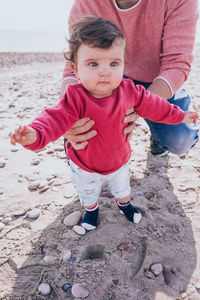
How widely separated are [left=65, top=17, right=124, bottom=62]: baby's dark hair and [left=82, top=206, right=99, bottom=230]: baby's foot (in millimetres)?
1332

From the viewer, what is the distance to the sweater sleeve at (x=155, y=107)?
1938mm

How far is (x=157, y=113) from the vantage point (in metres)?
1.97

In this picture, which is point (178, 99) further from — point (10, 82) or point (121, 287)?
point (10, 82)

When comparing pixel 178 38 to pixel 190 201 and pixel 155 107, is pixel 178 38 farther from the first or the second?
pixel 190 201

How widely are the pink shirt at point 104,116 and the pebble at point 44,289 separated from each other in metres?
0.85

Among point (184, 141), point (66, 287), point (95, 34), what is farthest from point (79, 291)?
point (184, 141)

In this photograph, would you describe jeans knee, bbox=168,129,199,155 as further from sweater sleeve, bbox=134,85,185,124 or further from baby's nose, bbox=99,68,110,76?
baby's nose, bbox=99,68,110,76

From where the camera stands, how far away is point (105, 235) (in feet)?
7.32

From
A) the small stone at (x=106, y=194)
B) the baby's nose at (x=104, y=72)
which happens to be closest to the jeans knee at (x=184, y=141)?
the small stone at (x=106, y=194)

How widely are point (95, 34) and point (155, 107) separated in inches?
26.2

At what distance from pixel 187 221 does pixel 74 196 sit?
1.12 metres

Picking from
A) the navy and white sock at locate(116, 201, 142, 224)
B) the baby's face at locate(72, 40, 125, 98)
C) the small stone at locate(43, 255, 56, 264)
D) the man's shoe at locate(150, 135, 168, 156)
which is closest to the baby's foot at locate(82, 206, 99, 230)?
the navy and white sock at locate(116, 201, 142, 224)

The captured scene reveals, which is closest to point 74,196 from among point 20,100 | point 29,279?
point 29,279

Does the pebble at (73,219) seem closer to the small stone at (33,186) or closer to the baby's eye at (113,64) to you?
the small stone at (33,186)
